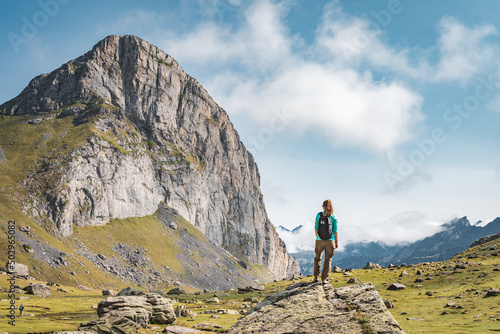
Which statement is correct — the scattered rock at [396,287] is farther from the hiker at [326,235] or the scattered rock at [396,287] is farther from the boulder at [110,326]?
the hiker at [326,235]

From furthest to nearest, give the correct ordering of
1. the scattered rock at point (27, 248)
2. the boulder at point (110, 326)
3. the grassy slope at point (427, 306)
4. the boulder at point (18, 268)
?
the scattered rock at point (27, 248), the boulder at point (18, 268), the boulder at point (110, 326), the grassy slope at point (427, 306)

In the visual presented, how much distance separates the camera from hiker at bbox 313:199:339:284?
22.0 metres

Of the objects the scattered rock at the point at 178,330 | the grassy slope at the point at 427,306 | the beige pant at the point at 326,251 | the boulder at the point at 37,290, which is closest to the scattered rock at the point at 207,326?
the grassy slope at the point at 427,306

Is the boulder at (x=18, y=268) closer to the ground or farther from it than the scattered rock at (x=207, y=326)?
farther from it

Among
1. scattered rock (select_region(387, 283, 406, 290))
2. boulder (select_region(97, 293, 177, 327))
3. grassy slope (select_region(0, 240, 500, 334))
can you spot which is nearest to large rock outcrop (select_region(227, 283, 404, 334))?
grassy slope (select_region(0, 240, 500, 334))

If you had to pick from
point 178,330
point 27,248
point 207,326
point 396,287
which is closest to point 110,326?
point 178,330

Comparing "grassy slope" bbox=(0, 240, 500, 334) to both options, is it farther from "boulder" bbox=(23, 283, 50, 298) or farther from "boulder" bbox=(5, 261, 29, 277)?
"boulder" bbox=(5, 261, 29, 277)

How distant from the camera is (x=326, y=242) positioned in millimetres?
22016

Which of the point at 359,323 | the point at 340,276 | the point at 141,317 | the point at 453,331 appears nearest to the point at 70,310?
the point at 141,317

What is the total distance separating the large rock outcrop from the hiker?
1.36 m

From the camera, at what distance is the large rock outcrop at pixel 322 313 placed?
18031 millimetres

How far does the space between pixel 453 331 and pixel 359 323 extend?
29.7 m

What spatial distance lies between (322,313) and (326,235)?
474 cm

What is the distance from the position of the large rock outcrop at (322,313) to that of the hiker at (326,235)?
1358 mm
